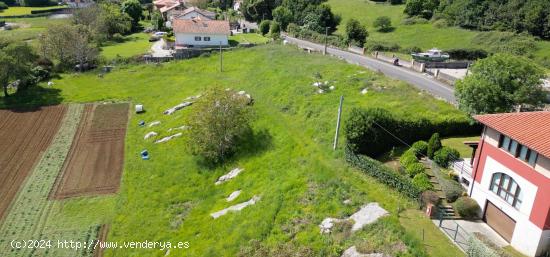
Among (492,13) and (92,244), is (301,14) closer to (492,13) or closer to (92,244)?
(492,13)

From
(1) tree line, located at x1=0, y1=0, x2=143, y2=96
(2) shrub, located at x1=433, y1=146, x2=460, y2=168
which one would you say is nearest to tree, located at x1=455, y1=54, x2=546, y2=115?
(2) shrub, located at x1=433, y1=146, x2=460, y2=168

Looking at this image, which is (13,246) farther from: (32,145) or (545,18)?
(545,18)

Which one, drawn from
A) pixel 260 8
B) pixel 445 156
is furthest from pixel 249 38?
pixel 445 156

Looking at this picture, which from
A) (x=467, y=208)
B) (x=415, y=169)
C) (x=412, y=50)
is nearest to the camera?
(x=467, y=208)

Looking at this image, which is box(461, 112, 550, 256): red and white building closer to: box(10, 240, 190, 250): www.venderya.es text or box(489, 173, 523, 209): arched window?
box(489, 173, 523, 209): arched window

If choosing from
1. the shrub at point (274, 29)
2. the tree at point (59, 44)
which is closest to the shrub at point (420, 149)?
the tree at point (59, 44)

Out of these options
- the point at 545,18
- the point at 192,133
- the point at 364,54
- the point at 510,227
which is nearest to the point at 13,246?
the point at 192,133

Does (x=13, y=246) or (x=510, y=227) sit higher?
(x=510, y=227)
